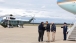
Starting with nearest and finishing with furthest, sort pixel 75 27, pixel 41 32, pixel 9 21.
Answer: pixel 41 32, pixel 75 27, pixel 9 21

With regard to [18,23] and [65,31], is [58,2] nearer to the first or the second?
[65,31]

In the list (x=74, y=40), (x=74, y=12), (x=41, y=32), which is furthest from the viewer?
(x=74, y=12)

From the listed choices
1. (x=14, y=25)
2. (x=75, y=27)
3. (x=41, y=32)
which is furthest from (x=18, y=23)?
(x=41, y=32)

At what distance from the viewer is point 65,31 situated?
59.6ft

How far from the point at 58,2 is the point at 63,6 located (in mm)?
818

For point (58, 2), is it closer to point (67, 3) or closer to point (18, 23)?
point (67, 3)

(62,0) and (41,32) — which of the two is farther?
(62,0)

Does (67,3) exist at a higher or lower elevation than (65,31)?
higher

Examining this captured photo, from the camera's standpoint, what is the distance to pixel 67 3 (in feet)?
61.2

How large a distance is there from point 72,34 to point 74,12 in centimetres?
204

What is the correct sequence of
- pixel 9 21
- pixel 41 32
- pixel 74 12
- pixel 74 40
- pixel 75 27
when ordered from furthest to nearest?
pixel 9 21 → pixel 75 27 → pixel 74 12 → pixel 74 40 → pixel 41 32

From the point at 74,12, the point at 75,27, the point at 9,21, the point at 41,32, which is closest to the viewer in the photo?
the point at 41,32

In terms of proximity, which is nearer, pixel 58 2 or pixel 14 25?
pixel 58 2

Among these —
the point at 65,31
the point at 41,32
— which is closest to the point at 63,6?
the point at 65,31
